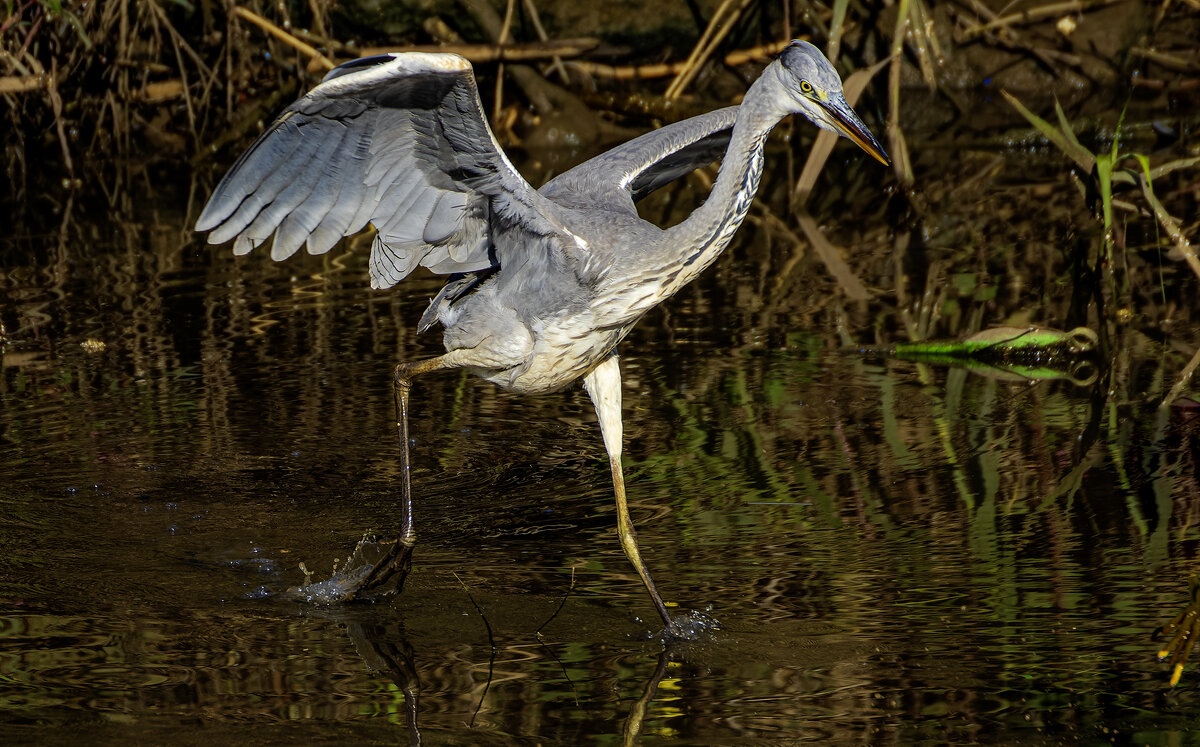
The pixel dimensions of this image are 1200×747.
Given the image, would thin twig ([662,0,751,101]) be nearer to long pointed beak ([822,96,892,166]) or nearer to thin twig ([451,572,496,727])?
long pointed beak ([822,96,892,166])

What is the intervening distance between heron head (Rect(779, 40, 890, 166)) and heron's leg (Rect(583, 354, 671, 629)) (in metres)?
1.17

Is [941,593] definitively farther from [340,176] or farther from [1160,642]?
[340,176]

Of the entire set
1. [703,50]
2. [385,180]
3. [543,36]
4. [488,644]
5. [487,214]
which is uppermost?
[543,36]

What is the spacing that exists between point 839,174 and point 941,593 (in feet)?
25.7

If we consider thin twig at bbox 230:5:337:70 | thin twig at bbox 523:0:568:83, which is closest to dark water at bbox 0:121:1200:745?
thin twig at bbox 230:5:337:70

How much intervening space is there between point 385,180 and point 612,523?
144 centimetres

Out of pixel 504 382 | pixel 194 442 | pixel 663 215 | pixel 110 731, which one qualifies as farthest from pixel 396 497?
pixel 663 215

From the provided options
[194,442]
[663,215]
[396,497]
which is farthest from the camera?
[663,215]

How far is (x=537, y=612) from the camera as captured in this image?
14.3ft

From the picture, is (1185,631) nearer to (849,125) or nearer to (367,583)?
(849,125)

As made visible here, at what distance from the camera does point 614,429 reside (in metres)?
4.95

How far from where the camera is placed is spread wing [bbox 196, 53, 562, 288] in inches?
181

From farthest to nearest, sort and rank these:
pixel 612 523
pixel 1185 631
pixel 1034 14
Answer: pixel 1034 14, pixel 612 523, pixel 1185 631

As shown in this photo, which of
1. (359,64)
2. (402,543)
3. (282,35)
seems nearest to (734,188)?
(359,64)
